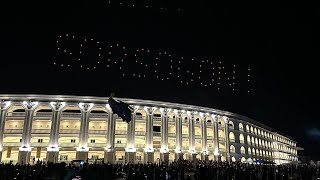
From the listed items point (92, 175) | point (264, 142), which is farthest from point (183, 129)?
point (92, 175)

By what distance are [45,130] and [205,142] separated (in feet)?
100.0

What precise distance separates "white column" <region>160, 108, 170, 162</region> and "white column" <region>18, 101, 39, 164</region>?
22382 millimetres

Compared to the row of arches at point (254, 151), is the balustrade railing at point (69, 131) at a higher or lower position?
higher

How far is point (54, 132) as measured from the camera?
5134 cm

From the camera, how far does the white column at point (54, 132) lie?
5028 centimetres

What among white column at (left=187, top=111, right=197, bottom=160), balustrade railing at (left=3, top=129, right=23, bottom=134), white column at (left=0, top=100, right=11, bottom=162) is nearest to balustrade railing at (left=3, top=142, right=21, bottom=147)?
white column at (left=0, top=100, right=11, bottom=162)

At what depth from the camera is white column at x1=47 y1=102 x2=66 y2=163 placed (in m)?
50.3

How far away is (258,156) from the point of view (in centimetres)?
8162

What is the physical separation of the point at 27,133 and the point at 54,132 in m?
4.25

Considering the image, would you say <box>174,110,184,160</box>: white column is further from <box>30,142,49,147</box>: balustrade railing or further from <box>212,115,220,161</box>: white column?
<box>30,142,49,147</box>: balustrade railing

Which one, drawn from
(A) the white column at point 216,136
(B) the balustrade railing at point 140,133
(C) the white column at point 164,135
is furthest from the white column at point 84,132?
(A) the white column at point 216,136

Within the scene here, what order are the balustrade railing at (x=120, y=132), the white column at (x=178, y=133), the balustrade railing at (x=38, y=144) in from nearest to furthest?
the balustrade railing at (x=38, y=144) → the balustrade railing at (x=120, y=132) → the white column at (x=178, y=133)

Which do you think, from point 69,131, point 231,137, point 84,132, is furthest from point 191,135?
point 69,131

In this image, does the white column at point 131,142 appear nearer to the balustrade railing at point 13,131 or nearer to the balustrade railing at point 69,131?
the balustrade railing at point 69,131
